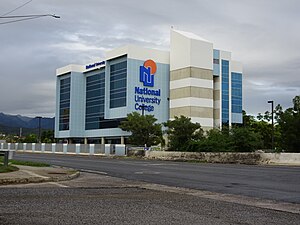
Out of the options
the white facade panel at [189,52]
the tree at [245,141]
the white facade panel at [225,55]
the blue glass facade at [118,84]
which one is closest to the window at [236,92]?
the white facade panel at [225,55]

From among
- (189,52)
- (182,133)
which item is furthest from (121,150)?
(189,52)

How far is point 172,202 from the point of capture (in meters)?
12.1

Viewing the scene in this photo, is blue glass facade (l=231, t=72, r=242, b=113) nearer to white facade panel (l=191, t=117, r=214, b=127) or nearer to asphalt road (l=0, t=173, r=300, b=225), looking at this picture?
white facade panel (l=191, t=117, r=214, b=127)

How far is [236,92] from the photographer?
339ft

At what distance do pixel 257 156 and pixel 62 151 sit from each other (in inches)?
1855

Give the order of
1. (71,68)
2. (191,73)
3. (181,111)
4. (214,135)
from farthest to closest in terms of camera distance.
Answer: (71,68)
(181,111)
(191,73)
(214,135)

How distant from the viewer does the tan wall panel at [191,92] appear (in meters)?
87.8

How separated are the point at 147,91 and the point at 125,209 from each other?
8098cm

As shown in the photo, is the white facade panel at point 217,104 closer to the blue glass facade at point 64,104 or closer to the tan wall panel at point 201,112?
the tan wall panel at point 201,112

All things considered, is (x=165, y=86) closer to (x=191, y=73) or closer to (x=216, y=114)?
(x=191, y=73)

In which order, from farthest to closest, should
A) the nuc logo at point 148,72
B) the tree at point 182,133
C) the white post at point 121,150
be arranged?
the nuc logo at point 148,72
the white post at point 121,150
the tree at point 182,133

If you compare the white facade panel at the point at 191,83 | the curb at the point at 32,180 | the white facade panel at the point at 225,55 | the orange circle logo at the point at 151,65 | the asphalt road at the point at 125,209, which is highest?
the white facade panel at the point at 225,55

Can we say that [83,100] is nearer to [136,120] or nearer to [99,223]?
[136,120]

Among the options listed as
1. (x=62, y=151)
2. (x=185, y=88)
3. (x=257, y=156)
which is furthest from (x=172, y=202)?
(x=185, y=88)
